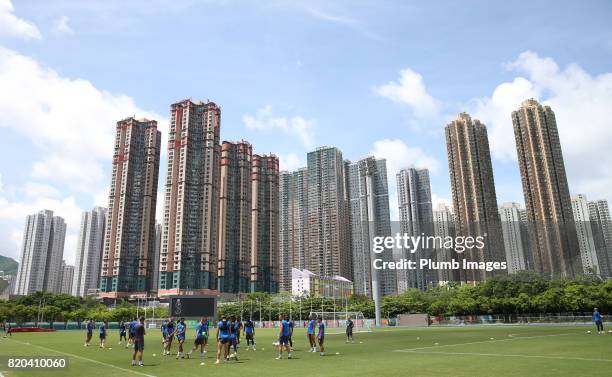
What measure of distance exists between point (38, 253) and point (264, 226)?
312 ft

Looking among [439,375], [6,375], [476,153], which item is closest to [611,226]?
[476,153]

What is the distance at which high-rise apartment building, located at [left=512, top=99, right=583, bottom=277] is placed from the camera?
351ft

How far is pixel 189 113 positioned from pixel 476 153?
89176 mm

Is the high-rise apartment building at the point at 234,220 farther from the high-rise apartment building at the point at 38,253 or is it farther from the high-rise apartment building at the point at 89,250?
the high-rise apartment building at the point at 38,253

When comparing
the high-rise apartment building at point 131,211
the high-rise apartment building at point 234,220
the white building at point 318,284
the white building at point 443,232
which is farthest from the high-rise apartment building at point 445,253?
the high-rise apartment building at point 131,211

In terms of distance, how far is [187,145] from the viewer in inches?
5595

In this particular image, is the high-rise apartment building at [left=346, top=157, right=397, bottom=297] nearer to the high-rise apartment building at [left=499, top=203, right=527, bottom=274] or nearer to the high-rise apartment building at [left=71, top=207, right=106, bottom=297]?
the high-rise apartment building at [left=499, top=203, right=527, bottom=274]

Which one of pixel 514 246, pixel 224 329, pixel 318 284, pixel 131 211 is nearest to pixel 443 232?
pixel 514 246

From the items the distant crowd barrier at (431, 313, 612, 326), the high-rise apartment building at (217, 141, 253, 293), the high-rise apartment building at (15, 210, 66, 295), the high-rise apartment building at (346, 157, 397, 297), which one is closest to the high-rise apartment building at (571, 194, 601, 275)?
the distant crowd barrier at (431, 313, 612, 326)

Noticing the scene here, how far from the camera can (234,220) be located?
156875 millimetres

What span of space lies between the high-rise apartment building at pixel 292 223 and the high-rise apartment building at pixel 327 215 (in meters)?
3.09

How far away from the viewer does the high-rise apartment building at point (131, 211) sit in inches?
5719

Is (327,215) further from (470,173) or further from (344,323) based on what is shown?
(344,323)

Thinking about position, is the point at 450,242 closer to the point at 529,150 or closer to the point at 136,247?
the point at 529,150
